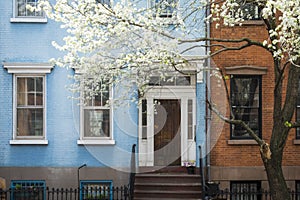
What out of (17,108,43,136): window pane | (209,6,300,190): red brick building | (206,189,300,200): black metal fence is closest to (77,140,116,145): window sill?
(17,108,43,136): window pane

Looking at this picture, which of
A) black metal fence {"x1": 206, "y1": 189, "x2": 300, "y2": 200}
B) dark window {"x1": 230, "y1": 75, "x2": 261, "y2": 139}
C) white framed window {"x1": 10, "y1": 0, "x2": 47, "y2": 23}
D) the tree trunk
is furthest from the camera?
dark window {"x1": 230, "y1": 75, "x2": 261, "y2": 139}

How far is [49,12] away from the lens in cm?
1177

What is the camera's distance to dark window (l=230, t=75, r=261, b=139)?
54.5 ft

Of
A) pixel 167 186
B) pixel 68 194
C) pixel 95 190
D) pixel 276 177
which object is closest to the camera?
pixel 276 177

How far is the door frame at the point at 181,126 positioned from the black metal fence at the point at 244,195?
5.19 feet

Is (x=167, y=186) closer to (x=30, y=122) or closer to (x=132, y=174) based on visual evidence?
(x=132, y=174)

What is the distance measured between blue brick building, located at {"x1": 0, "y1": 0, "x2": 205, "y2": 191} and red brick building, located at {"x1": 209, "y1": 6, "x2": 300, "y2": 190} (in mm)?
588

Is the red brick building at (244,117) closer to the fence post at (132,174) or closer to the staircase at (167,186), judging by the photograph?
the staircase at (167,186)

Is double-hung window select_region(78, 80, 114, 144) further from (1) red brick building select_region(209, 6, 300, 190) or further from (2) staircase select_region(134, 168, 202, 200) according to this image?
(1) red brick building select_region(209, 6, 300, 190)

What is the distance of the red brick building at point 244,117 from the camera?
16.3m

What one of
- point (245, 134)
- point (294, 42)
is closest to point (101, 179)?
point (245, 134)

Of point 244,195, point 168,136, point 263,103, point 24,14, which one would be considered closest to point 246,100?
point 263,103

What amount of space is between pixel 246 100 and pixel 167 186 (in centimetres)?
358

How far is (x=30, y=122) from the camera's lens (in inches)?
648
